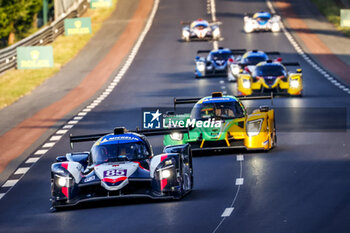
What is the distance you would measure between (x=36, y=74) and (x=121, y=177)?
1453 inches

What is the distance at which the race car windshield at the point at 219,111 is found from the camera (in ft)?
85.5

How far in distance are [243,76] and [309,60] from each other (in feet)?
54.8

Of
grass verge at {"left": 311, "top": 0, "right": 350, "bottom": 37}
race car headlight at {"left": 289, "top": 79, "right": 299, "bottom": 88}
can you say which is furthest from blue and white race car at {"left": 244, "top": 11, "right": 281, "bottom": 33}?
race car headlight at {"left": 289, "top": 79, "right": 299, "bottom": 88}

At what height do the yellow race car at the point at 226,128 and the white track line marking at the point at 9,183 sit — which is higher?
the yellow race car at the point at 226,128

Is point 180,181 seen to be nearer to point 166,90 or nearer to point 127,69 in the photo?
point 166,90

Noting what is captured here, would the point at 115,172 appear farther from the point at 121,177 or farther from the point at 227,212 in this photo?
the point at 227,212

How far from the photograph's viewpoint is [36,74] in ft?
180

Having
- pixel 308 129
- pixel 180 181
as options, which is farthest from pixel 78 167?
pixel 308 129

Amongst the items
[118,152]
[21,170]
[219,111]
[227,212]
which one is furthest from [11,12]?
[227,212]

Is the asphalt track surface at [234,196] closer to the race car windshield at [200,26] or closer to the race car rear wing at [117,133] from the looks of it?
the race car rear wing at [117,133]

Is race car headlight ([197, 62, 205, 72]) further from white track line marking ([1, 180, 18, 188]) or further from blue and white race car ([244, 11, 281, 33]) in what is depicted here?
white track line marking ([1, 180, 18, 188])

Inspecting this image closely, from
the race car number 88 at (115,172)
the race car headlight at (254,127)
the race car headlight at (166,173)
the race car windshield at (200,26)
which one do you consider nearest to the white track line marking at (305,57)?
the race car windshield at (200,26)

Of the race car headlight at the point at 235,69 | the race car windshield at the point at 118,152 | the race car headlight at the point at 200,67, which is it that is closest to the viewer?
the race car windshield at the point at 118,152

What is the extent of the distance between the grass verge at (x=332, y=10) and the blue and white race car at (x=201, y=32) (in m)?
9.41
